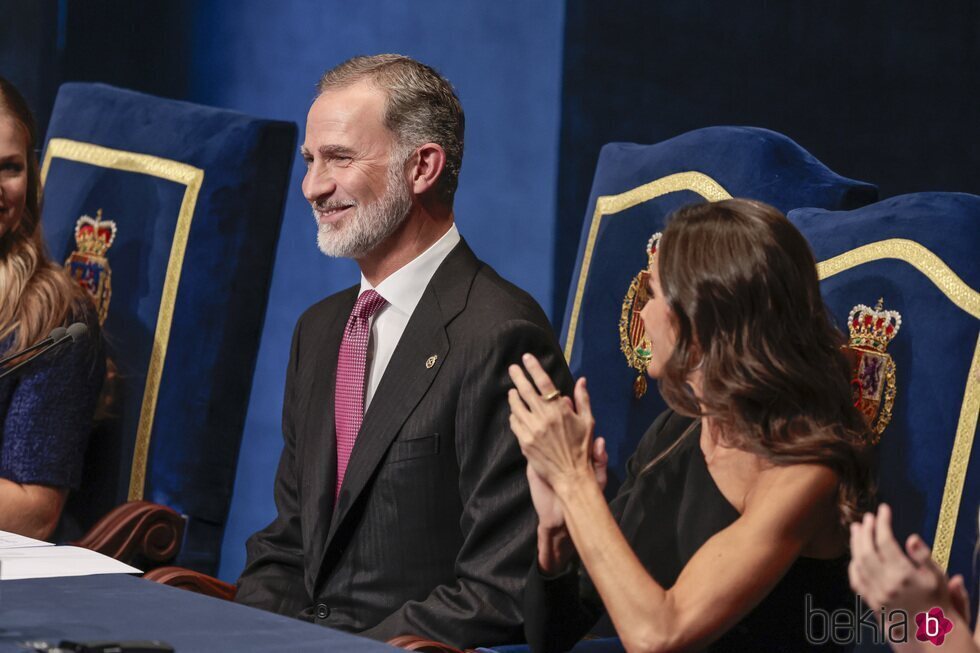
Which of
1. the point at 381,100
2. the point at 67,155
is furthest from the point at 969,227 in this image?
the point at 67,155

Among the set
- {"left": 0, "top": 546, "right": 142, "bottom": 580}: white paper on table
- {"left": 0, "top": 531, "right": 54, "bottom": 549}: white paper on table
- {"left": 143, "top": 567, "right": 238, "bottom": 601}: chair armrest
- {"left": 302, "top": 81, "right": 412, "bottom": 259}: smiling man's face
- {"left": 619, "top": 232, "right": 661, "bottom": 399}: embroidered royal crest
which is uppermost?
{"left": 302, "top": 81, "right": 412, "bottom": 259}: smiling man's face

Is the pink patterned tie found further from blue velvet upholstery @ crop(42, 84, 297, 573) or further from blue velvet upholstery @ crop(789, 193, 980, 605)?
blue velvet upholstery @ crop(789, 193, 980, 605)

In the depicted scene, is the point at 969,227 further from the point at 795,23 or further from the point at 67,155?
the point at 67,155

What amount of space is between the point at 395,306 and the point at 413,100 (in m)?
0.34

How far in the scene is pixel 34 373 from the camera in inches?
103

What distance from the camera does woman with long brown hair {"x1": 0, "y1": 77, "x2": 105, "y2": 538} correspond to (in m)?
2.60

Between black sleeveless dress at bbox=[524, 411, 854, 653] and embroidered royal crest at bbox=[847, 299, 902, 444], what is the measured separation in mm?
236

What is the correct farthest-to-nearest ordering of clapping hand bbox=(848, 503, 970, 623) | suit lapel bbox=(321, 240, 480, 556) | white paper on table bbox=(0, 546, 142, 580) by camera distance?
1. suit lapel bbox=(321, 240, 480, 556)
2. white paper on table bbox=(0, 546, 142, 580)
3. clapping hand bbox=(848, 503, 970, 623)

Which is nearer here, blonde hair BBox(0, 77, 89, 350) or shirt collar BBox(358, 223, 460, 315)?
shirt collar BBox(358, 223, 460, 315)

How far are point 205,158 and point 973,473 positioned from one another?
5.45 ft

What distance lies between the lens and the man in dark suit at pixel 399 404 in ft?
6.91

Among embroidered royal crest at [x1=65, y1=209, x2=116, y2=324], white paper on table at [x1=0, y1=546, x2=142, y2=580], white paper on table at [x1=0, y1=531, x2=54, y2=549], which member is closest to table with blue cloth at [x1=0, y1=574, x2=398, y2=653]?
white paper on table at [x1=0, y1=546, x2=142, y2=580]

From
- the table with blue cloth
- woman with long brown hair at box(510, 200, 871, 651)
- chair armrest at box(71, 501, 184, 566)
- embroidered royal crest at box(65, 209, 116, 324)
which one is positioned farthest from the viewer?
embroidered royal crest at box(65, 209, 116, 324)

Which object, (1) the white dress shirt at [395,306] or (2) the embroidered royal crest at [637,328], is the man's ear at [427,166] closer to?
Result: (1) the white dress shirt at [395,306]
